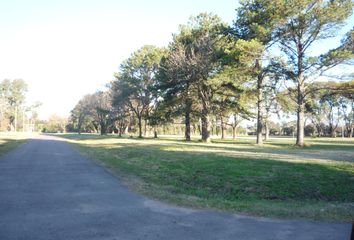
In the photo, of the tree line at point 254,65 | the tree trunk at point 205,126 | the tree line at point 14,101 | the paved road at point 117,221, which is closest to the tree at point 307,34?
the tree line at point 254,65

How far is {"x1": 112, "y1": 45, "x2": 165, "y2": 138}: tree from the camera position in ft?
179

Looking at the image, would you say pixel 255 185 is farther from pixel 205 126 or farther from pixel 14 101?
pixel 14 101

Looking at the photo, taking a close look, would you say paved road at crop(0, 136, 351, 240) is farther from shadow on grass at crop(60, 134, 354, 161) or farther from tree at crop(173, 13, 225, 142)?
tree at crop(173, 13, 225, 142)

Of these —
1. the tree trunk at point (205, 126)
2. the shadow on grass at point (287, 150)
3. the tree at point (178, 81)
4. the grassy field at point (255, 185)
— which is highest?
the tree at point (178, 81)

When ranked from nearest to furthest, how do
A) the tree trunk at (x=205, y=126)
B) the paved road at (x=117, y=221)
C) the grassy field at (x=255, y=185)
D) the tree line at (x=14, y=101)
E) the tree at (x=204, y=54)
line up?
the paved road at (x=117, y=221), the grassy field at (x=255, y=185), the tree at (x=204, y=54), the tree trunk at (x=205, y=126), the tree line at (x=14, y=101)

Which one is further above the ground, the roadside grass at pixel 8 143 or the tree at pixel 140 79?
the tree at pixel 140 79

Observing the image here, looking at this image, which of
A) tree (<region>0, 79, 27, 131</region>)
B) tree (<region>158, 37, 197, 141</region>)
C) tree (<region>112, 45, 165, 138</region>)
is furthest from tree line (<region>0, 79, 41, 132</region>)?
tree (<region>158, 37, 197, 141</region>)

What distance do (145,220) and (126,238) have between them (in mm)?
1161

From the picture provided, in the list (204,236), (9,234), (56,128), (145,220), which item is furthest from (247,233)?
(56,128)

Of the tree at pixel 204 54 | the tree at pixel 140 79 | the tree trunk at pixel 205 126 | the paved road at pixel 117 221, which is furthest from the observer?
the tree at pixel 140 79

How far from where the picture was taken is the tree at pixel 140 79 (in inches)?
2151

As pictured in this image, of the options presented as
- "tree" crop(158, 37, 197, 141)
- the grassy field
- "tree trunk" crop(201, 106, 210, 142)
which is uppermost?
"tree" crop(158, 37, 197, 141)

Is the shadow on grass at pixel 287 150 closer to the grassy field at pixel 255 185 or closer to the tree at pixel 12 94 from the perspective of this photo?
the grassy field at pixel 255 185

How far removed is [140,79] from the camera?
55406mm
